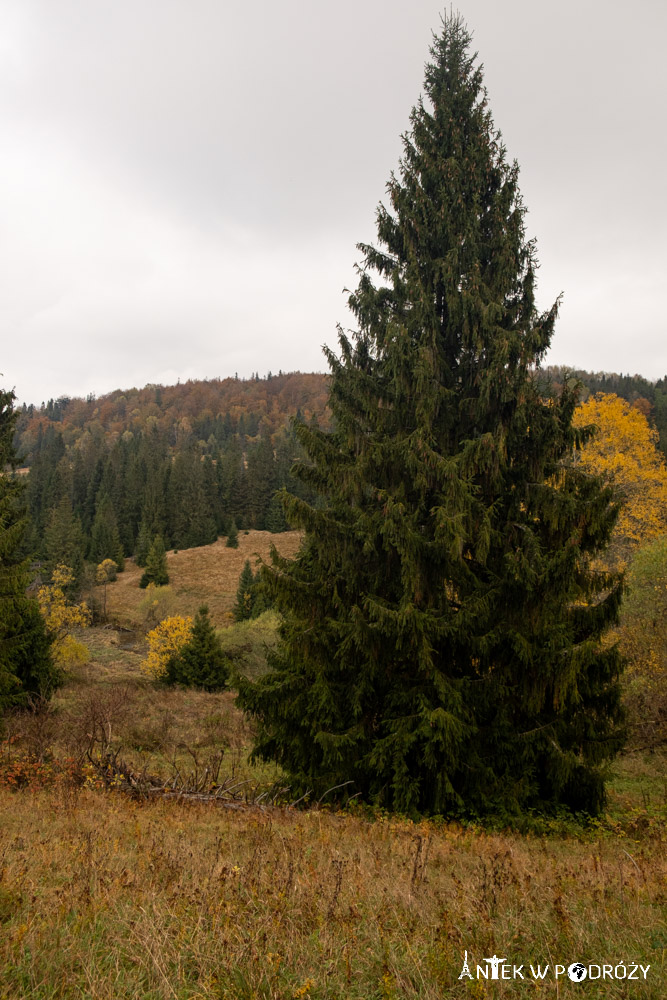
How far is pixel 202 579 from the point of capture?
224 ft

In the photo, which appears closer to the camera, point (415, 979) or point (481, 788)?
point (415, 979)

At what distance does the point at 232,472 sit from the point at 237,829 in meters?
89.1

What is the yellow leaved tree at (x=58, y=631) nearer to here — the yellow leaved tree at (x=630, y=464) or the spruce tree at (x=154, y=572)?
the yellow leaved tree at (x=630, y=464)

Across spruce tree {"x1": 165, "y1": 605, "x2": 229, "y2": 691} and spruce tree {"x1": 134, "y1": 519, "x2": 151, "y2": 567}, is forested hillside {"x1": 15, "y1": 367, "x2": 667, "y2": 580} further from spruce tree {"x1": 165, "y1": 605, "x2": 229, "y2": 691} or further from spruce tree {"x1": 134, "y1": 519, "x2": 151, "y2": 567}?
spruce tree {"x1": 165, "y1": 605, "x2": 229, "y2": 691}

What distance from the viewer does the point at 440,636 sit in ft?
25.3

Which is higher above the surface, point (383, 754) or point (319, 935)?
point (319, 935)

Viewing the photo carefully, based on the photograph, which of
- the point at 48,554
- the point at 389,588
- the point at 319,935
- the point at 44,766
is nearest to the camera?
the point at 319,935

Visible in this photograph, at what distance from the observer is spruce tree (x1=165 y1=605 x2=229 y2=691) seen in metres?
30.2

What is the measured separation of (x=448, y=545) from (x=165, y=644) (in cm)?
2854

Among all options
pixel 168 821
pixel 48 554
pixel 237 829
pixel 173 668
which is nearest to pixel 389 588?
pixel 237 829

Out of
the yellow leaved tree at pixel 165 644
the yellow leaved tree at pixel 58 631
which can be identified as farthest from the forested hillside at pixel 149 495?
the yellow leaved tree at pixel 165 644

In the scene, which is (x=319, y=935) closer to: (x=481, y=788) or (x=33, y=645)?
(x=481, y=788)

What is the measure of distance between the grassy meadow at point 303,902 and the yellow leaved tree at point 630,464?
1126 cm

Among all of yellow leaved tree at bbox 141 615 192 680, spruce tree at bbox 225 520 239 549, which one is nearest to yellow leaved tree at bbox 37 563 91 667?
yellow leaved tree at bbox 141 615 192 680
